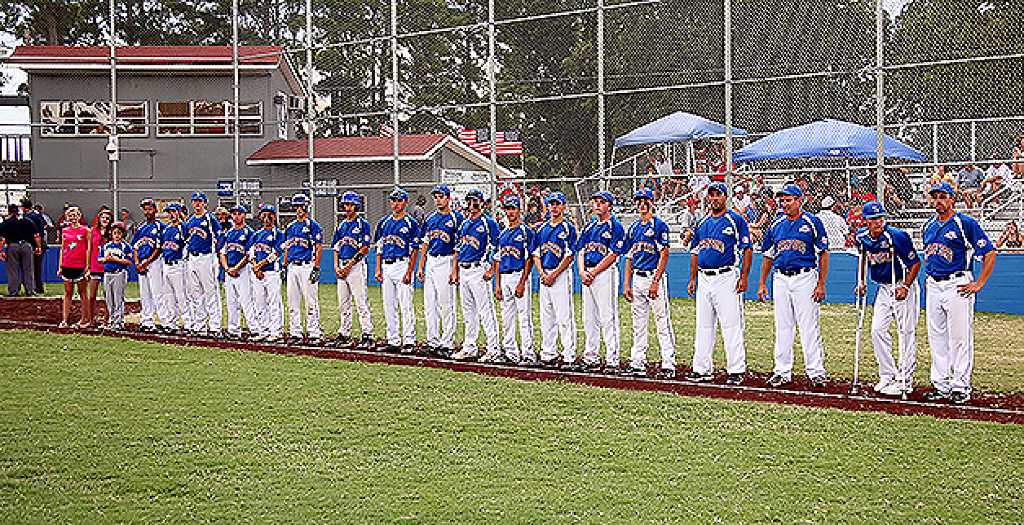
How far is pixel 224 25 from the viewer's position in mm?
36031

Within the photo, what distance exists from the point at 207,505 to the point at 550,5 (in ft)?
46.2

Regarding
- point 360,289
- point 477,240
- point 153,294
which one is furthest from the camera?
point 153,294

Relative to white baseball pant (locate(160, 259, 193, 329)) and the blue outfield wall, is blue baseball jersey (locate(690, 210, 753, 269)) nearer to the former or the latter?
the blue outfield wall

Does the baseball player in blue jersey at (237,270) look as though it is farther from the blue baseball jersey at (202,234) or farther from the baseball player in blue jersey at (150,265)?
the baseball player in blue jersey at (150,265)

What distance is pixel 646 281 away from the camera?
11.9 meters

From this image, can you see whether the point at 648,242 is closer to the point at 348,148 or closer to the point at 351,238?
the point at 351,238

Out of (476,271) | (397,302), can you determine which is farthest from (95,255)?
(476,271)

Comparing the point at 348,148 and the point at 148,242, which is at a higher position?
the point at 348,148

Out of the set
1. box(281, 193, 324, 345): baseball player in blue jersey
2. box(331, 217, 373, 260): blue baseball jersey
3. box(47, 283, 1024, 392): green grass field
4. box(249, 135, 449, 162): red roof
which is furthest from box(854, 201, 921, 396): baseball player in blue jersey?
box(249, 135, 449, 162): red roof

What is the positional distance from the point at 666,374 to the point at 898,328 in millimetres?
2424

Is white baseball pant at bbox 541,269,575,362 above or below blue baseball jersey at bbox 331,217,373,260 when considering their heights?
below

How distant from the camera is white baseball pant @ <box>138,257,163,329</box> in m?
16.4

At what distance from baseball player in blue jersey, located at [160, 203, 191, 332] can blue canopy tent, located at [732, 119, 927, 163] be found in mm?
8188

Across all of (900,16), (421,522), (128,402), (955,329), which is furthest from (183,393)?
(900,16)
